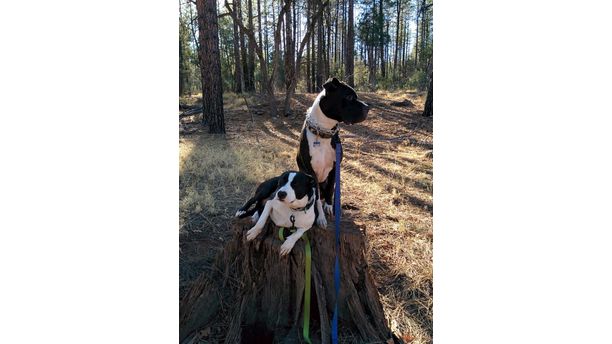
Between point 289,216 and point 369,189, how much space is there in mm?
2145

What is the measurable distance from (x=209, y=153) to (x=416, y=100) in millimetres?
4284

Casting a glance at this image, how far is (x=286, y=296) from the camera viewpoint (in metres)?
1.75

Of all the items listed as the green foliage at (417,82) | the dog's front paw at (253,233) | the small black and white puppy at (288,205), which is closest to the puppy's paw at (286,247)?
the small black and white puppy at (288,205)

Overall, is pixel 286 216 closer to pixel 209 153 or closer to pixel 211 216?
pixel 211 216

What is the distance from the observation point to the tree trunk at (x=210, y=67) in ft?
15.3

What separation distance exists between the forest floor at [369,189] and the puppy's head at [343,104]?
0.61 m

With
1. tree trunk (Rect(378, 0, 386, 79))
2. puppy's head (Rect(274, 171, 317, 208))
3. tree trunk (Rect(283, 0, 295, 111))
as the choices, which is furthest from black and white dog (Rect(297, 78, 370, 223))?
tree trunk (Rect(283, 0, 295, 111))

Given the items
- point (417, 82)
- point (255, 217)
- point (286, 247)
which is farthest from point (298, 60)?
point (286, 247)

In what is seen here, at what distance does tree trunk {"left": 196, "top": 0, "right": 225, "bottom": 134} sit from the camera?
4672mm

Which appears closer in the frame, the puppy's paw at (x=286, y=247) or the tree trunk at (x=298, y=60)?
the puppy's paw at (x=286, y=247)

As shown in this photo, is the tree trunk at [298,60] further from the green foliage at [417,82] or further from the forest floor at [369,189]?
the green foliage at [417,82]

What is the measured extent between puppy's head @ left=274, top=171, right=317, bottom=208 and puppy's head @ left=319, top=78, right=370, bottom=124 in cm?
38

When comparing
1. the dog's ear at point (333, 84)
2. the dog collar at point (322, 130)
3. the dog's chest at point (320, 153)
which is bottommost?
the dog's chest at point (320, 153)

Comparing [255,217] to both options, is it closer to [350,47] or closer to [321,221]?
[321,221]
